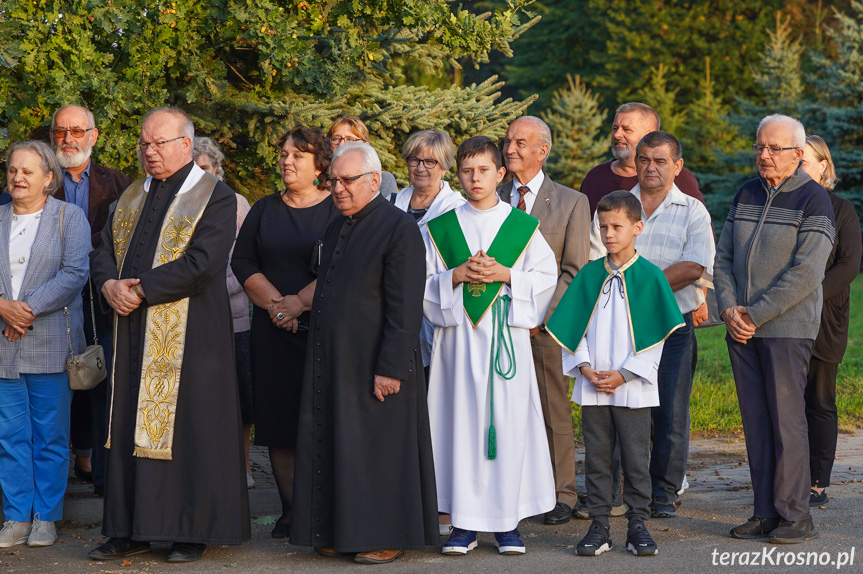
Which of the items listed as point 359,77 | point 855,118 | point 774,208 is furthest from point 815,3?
point 774,208

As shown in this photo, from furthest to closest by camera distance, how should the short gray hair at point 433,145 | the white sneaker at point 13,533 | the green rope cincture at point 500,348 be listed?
the short gray hair at point 433,145, the white sneaker at point 13,533, the green rope cincture at point 500,348

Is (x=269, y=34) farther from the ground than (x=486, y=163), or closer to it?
farther from the ground

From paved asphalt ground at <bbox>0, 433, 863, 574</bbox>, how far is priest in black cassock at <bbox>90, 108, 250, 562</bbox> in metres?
0.18

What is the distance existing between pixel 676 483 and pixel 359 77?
15.5 ft

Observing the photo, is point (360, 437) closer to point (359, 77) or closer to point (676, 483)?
point (676, 483)

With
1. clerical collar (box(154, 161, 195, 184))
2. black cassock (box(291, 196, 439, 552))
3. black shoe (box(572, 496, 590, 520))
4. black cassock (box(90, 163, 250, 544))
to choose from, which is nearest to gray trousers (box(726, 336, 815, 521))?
black shoe (box(572, 496, 590, 520))

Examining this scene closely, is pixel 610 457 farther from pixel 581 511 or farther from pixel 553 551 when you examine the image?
pixel 581 511

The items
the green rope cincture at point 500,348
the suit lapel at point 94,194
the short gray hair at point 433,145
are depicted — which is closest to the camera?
the green rope cincture at point 500,348

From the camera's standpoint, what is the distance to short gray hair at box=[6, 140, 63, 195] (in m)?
6.09

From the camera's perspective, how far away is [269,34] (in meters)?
8.41

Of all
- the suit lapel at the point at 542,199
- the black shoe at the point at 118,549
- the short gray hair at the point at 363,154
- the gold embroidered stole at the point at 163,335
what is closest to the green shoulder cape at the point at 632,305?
the suit lapel at the point at 542,199

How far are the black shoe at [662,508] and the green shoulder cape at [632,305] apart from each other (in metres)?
1.24

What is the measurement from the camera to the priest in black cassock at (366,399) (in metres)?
5.45

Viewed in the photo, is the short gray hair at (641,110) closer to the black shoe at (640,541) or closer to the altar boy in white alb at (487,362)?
the altar boy in white alb at (487,362)
